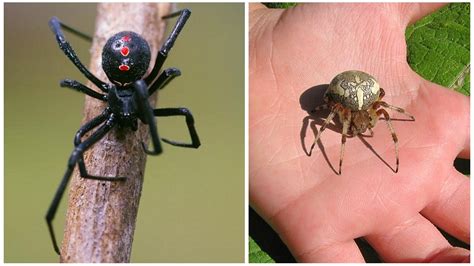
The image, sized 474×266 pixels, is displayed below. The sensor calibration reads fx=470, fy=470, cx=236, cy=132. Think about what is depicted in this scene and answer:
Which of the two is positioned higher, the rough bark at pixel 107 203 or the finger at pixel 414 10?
the finger at pixel 414 10

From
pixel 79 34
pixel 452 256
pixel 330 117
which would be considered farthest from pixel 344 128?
pixel 79 34

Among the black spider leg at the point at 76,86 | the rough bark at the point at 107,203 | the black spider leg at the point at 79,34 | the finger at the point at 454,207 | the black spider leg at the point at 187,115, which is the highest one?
the black spider leg at the point at 79,34

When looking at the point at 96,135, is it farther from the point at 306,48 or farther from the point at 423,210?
the point at 423,210

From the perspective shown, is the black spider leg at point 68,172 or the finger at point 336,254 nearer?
the black spider leg at point 68,172

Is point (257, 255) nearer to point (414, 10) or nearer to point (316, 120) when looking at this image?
point (316, 120)

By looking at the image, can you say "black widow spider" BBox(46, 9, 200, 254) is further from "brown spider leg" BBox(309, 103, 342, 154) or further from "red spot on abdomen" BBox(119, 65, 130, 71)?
"brown spider leg" BBox(309, 103, 342, 154)

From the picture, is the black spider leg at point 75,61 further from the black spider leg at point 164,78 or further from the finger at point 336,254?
the finger at point 336,254

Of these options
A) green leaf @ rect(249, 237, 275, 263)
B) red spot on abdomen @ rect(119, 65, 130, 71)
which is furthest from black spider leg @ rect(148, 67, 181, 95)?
green leaf @ rect(249, 237, 275, 263)

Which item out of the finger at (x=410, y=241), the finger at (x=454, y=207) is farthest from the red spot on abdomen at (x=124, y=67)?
the finger at (x=454, y=207)
